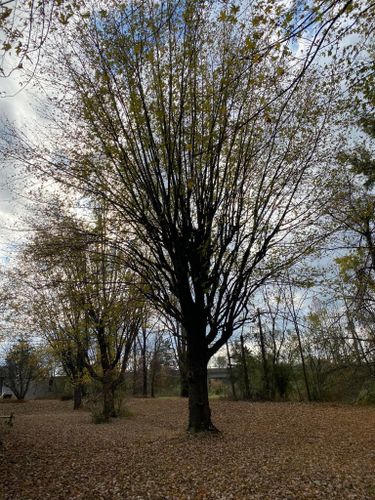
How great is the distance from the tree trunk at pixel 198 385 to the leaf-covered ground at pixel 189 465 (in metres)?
0.43

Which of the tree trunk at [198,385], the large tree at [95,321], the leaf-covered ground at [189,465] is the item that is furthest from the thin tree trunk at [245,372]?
the tree trunk at [198,385]

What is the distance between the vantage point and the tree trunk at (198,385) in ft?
28.5

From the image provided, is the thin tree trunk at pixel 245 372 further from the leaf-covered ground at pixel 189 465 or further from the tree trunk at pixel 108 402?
the leaf-covered ground at pixel 189 465

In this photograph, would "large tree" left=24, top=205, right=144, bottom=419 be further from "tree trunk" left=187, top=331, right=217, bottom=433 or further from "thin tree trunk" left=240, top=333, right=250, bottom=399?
"thin tree trunk" left=240, top=333, right=250, bottom=399

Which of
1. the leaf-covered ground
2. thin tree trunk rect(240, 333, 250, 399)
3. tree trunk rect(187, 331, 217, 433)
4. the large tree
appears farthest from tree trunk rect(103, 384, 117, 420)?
thin tree trunk rect(240, 333, 250, 399)

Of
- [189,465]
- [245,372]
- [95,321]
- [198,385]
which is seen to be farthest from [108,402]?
[245,372]

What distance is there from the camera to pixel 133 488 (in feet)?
16.4

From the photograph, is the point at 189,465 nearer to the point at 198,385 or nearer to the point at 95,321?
the point at 198,385

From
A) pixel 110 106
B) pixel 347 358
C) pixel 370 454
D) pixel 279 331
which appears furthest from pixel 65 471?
pixel 279 331

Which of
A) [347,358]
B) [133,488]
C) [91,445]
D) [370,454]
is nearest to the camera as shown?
[133,488]

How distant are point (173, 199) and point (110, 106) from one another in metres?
2.43

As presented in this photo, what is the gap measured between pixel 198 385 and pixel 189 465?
9.04ft

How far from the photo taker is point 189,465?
6.11 meters

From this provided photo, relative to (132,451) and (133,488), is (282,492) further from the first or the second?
(132,451)
